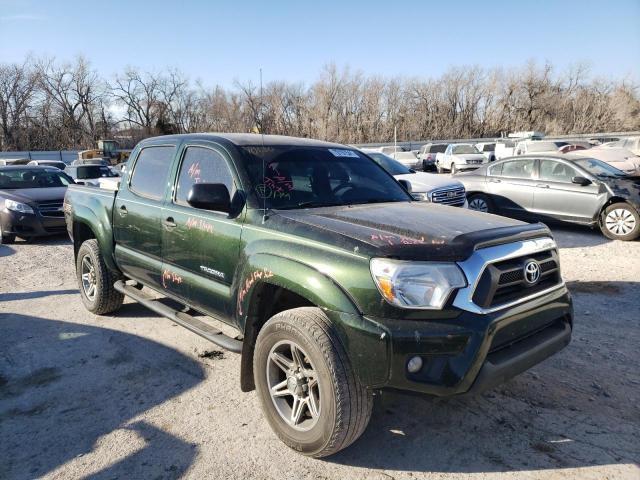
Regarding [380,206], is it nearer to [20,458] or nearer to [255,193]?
[255,193]

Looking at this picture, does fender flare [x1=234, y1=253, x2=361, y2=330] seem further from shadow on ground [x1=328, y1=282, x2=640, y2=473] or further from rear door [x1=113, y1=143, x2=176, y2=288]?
rear door [x1=113, y1=143, x2=176, y2=288]

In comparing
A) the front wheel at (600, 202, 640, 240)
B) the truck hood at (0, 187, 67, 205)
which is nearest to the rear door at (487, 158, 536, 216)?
the front wheel at (600, 202, 640, 240)

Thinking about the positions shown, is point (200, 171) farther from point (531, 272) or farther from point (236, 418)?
point (531, 272)

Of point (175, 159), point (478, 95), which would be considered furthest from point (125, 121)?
point (175, 159)

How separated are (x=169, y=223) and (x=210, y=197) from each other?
973 millimetres

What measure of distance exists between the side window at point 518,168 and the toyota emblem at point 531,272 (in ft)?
25.8

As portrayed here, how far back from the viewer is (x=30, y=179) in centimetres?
1072

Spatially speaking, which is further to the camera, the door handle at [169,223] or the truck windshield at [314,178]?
the door handle at [169,223]

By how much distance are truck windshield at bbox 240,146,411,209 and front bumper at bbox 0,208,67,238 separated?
782cm

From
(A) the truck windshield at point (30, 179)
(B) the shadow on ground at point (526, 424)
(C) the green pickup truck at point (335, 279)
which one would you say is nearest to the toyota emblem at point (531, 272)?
(C) the green pickup truck at point (335, 279)

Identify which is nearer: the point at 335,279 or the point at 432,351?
the point at 432,351

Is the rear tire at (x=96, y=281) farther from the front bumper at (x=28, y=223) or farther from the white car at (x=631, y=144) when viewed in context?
the white car at (x=631, y=144)

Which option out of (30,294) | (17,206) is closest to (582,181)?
→ (30,294)

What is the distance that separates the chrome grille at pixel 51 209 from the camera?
9.57m
